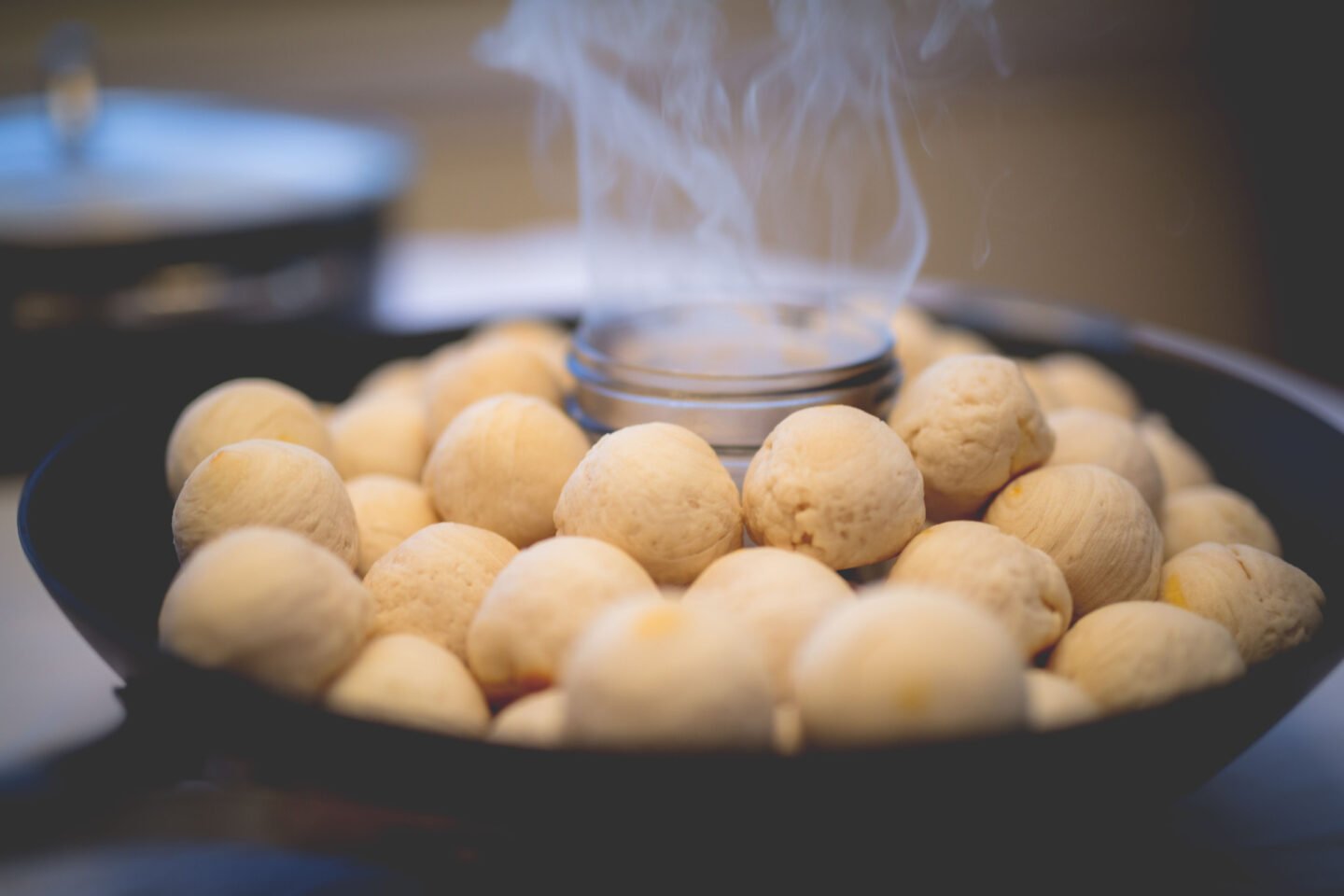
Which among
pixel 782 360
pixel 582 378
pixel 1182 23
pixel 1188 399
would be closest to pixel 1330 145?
pixel 1182 23

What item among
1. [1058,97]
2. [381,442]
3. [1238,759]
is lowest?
[1238,759]

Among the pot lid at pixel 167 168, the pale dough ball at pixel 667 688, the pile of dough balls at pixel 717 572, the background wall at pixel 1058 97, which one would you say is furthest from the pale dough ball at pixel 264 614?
the background wall at pixel 1058 97

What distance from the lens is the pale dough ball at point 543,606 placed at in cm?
50

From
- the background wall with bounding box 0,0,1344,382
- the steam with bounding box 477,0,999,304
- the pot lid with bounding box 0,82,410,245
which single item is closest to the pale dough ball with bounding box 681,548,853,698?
the steam with bounding box 477,0,999,304

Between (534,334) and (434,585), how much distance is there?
0.42 metres

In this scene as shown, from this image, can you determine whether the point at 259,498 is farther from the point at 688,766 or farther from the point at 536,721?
the point at 688,766

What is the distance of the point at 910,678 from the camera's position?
404 mm

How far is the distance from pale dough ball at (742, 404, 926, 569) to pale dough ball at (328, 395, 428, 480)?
0.29 m

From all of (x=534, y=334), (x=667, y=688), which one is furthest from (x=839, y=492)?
(x=534, y=334)

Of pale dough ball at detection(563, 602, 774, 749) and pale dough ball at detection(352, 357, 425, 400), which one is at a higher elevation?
pale dough ball at detection(563, 602, 774, 749)

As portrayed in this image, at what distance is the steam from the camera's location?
30.2 inches

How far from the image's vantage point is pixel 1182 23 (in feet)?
8.13

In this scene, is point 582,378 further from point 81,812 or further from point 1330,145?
point 1330,145

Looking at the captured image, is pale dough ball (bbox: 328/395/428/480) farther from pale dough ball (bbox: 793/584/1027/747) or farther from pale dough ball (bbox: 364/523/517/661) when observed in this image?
pale dough ball (bbox: 793/584/1027/747)
